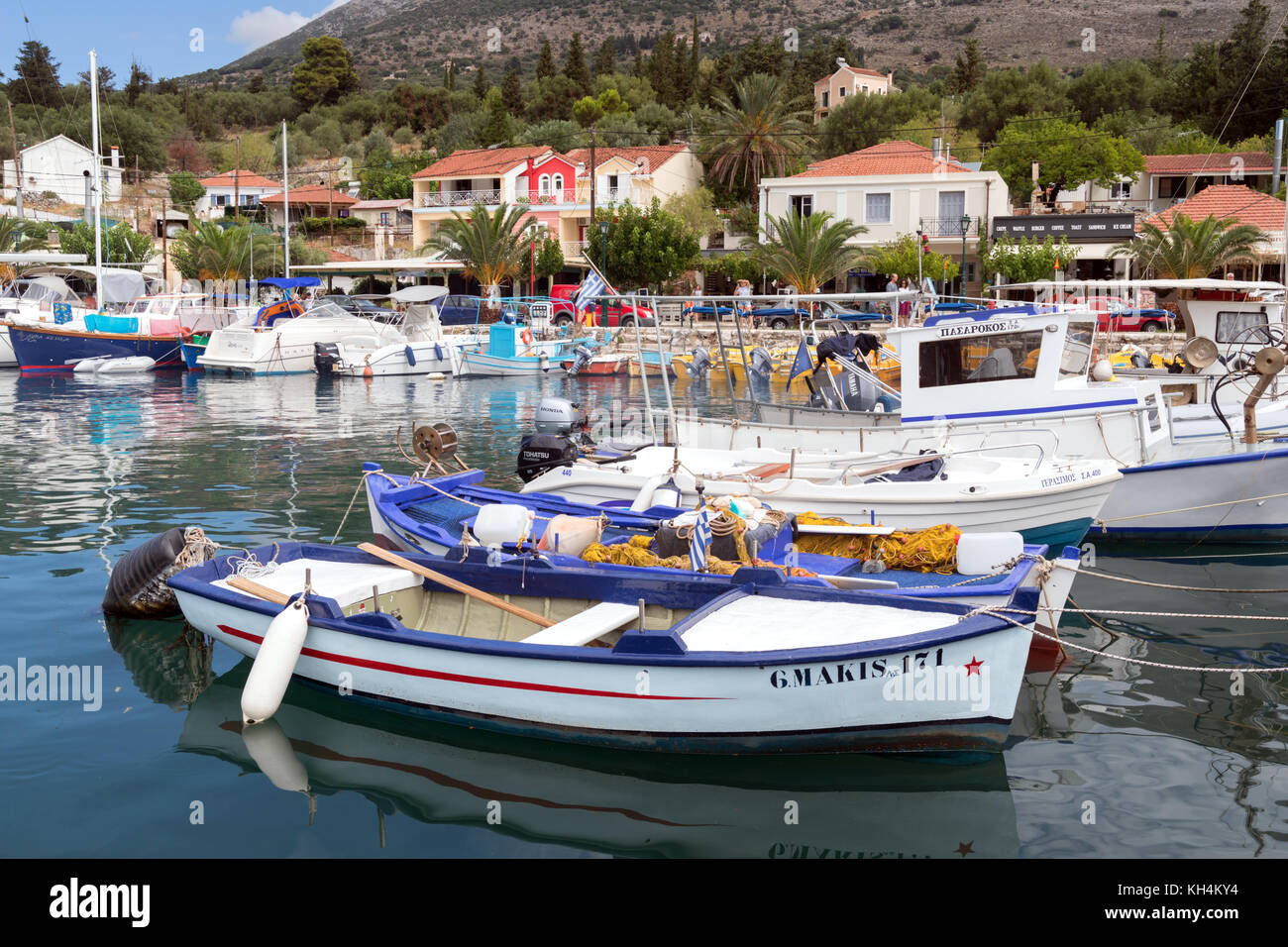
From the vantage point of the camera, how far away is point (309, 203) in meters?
73.1

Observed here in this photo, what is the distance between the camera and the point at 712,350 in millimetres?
14703

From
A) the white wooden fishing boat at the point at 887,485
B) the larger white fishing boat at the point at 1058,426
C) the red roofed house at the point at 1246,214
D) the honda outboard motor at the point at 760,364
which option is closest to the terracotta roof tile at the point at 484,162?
the red roofed house at the point at 1246,214

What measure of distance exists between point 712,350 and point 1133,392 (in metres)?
5.41

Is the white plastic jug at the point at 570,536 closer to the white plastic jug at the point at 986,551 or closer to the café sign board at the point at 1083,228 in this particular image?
the white plastic jug at the point at 986,551

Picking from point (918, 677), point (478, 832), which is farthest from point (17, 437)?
point (918, 677)

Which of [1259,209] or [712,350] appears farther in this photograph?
[1259,209]

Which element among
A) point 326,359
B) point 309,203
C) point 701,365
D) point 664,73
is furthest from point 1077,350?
point 664,73

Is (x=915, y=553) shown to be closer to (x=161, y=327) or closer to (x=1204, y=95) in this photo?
(x=161, y=327)

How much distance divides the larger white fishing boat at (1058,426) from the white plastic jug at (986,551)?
4.63 meters

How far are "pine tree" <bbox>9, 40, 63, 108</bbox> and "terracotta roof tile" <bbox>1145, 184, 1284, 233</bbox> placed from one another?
93500 mm

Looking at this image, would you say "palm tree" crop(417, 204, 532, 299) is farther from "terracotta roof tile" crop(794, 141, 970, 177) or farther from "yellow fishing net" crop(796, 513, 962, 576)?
"yellow fishing net" crop(796, 513, 962, 576)

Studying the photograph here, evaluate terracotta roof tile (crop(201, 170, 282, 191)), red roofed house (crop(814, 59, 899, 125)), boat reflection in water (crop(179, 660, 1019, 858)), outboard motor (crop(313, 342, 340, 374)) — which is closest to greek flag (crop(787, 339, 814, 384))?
boat reflection in water (crop(179, 660, 1019, 858))

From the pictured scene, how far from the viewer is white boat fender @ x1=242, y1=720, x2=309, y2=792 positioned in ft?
25.9
